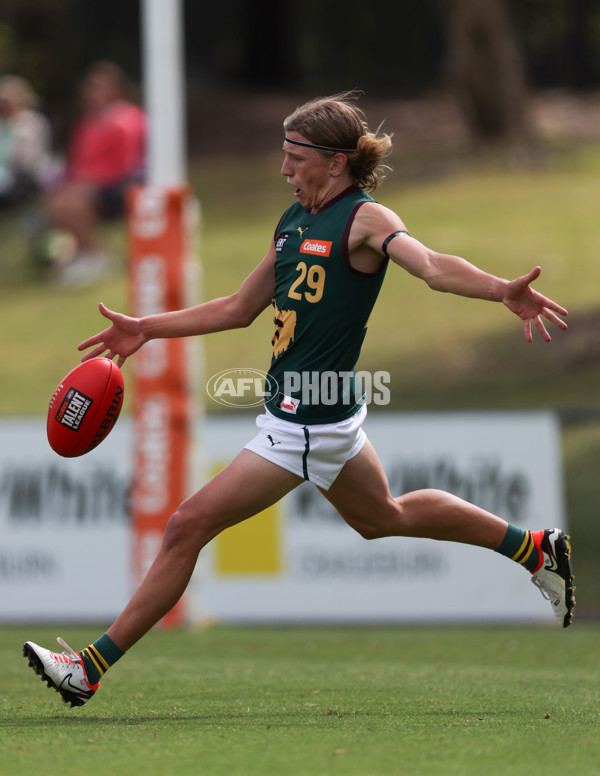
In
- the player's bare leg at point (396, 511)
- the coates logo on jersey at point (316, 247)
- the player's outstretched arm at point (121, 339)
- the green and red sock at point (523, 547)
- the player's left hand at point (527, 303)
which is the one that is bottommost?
the green and red sock at point (523, 547)

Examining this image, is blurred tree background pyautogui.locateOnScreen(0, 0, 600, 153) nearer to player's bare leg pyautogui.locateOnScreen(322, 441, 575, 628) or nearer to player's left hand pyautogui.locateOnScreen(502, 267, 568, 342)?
player's bare leg pyautogui.locateOnScreen(322, 441, 575, 628)

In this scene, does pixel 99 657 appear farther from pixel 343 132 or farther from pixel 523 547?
pixel 343 132

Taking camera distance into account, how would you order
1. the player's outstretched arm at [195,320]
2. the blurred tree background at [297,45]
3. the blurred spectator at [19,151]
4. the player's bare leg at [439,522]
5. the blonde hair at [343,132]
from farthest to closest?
the blurred tree background at [297,45] < the blurred spectator at [19,151] < the player's outstretched arm at [195,320] < the player's bare leg at [439,522] < the blonde hair at [343,132]

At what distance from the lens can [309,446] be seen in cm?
466

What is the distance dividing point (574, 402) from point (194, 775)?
33.1 feet

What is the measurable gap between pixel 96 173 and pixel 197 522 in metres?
11.4

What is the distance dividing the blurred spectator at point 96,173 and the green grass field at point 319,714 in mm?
8411

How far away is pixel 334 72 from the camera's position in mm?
23312

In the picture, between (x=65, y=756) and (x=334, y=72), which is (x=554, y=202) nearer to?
(x=334, y=72)

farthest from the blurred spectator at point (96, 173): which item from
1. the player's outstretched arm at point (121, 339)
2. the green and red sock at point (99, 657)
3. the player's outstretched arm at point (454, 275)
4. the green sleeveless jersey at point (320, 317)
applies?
the green and red sock at point (99, 657)

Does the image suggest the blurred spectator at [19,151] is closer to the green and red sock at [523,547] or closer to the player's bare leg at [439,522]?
the player's bare leg at [439,522]

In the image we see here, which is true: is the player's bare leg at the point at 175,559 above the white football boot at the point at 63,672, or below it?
above

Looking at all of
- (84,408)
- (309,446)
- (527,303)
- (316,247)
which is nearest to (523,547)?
(309,446)

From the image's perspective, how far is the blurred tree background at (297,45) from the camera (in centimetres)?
2245
